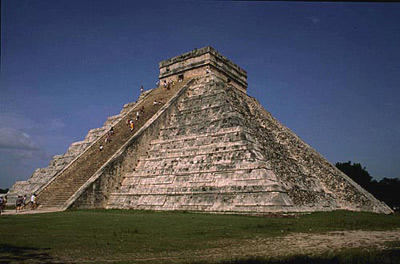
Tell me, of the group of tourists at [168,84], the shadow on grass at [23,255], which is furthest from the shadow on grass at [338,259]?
the group of tourists at [168,84]

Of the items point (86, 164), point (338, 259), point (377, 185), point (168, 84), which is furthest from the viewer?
point (377, 185)

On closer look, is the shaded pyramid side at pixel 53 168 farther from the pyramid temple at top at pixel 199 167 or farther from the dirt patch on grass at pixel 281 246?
the dirt patch on grass at pixel 281 246

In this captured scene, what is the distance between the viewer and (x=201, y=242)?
6.10 metres

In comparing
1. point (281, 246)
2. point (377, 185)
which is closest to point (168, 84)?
point (281, 246)

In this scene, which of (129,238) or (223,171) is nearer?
(129,238)

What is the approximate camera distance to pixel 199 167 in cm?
1379

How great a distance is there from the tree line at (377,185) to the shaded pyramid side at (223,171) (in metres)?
20.9

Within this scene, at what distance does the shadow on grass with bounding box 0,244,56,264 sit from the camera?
4.53 meters

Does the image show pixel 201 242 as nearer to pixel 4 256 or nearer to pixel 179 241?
pixel 179 241

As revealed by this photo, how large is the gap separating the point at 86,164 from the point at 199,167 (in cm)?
634

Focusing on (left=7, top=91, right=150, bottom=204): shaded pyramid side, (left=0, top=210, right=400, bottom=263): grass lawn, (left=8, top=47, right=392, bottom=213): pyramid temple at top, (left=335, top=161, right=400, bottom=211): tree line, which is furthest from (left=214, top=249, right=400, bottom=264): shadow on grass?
(left=335, top=161, right=400, bottom=211): tree line

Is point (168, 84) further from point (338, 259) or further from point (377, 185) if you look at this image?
point (377, 185)

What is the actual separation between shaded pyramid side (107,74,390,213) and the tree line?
20.9 metres

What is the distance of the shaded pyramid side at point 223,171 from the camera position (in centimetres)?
1210
